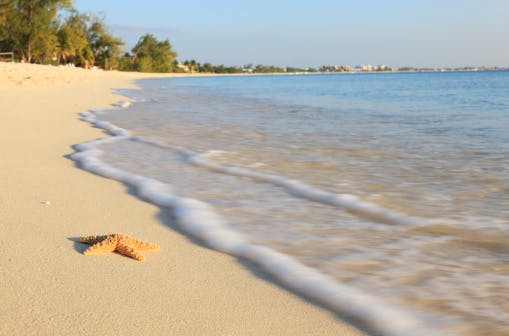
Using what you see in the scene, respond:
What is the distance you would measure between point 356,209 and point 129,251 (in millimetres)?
1722

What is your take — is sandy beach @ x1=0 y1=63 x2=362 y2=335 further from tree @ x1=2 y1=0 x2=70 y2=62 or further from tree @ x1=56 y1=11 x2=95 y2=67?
tree @ x1=56 y1=11 x2=95 y2=67

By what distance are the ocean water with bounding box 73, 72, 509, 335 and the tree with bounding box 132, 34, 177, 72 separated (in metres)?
89.9

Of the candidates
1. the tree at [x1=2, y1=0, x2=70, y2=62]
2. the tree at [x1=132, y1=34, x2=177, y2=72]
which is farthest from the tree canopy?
the tree at [x1=132, y1=34, x2=177, y2=72]

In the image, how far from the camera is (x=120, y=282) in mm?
2248

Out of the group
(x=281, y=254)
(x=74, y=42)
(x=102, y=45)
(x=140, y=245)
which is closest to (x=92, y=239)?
(x=140, y=245)

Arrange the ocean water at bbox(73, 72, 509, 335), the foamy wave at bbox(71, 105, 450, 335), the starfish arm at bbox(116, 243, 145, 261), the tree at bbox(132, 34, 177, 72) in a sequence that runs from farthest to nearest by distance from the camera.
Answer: the tree at bbox(132, 34, 177, 72), the starfish arm at bbox(116, 243, 145, 261), the ocean water at bbox(73, 72, 509, 335), the foamy wave at bbox(71, 105, 450, 335)

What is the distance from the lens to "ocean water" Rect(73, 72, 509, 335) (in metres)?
2.25

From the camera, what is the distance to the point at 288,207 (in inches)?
144

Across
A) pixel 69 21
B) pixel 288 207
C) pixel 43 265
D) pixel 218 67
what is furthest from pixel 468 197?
pixel 218 67

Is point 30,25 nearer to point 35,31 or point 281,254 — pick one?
point 35,31

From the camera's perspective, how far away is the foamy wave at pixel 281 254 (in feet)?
6.75

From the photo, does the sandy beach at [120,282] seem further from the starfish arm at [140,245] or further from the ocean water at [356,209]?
the ocean water at [356,209]

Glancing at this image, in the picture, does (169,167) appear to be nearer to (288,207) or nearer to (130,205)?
(130,205)

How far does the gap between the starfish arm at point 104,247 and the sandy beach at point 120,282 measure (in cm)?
4
